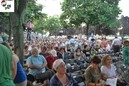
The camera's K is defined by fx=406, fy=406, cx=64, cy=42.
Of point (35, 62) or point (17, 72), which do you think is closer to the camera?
point (17, 72)

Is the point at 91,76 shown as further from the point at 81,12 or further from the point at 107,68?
the point at 81,12

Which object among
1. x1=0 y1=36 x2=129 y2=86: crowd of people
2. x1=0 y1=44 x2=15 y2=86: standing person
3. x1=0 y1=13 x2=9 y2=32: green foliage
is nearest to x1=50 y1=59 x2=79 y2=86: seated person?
x1=0 y1=36 x2=129 y2=86: crowd of people

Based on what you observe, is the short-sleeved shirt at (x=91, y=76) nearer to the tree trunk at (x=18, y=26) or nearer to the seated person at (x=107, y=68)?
the seated person at (x=107, y=68)

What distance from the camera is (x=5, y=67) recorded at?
5.03 meters

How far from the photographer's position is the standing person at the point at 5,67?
4996 millimetres

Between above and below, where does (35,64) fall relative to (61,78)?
below

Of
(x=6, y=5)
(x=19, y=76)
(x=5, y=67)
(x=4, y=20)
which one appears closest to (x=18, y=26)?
(x=6, y=5)

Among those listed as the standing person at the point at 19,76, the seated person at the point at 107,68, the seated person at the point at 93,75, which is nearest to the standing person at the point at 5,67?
the standing person at the point at 19,76

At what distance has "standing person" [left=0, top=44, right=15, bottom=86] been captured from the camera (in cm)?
500

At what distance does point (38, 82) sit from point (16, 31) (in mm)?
2868

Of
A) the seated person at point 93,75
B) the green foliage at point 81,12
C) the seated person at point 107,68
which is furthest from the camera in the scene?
the green foliage at point 81,12

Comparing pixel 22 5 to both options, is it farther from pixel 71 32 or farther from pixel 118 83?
pixel 71 32

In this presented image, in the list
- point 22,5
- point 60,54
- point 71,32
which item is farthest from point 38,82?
point 71,32

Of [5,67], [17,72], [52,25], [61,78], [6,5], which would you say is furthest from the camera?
[52,25]
